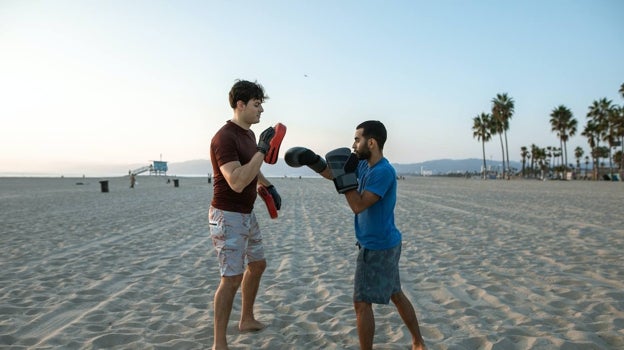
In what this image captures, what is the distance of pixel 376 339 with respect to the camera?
11.0 ft

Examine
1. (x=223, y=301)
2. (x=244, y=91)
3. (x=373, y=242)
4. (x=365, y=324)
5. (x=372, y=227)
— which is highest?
(x=244, y=91)

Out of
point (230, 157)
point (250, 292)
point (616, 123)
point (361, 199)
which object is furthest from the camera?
point (616, 123)

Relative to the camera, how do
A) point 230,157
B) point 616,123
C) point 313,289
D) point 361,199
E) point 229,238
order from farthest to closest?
point 616,123, point 313,289, point 229,238, point 230,157, point 361,199

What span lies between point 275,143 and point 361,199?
86cm

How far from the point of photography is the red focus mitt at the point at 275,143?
287 centimetres

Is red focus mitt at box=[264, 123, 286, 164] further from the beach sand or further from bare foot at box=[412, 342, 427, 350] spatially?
bare foot at box=[412, 342, 427, 350]

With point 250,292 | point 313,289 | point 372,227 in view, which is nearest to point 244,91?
point 372,227

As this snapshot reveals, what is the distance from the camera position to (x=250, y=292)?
3.44 m

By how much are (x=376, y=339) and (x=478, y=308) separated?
4.55ft

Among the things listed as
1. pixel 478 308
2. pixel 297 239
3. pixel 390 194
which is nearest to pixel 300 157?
pixel 390 194

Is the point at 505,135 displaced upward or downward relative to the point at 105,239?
upward

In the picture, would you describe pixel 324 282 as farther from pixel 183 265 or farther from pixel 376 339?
pixel 183 265

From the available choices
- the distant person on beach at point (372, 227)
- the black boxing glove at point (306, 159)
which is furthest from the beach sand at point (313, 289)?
the black boxing glove at point (306, 159)

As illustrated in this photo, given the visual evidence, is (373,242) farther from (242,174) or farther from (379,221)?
(242,174)
